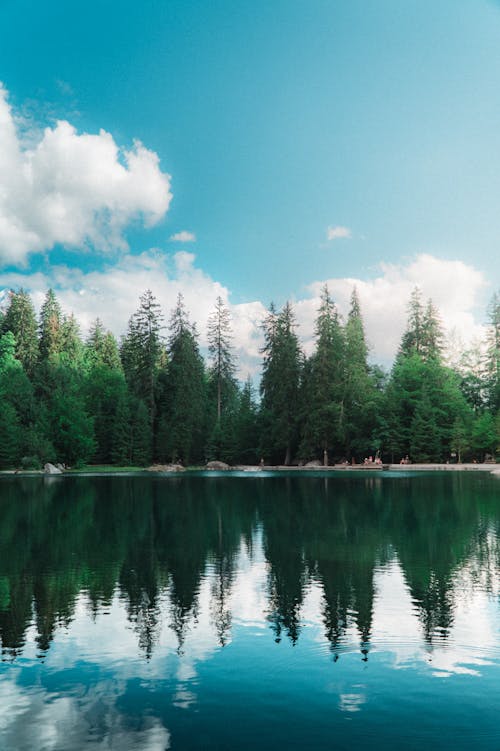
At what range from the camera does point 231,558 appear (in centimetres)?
1388

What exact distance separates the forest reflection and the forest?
32.9m

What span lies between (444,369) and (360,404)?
933cm

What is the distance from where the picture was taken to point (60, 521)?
20516 mm

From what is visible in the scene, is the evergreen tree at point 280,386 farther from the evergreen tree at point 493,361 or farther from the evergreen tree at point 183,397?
the evergreen tree at point 493,361

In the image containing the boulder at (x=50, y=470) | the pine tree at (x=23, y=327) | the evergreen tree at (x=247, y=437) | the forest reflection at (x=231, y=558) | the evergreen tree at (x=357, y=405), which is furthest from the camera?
the pine tree at (x=23, y=327)

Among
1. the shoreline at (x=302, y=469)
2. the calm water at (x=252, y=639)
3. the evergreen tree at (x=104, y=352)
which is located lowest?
the calm water at (x=252, y=639)

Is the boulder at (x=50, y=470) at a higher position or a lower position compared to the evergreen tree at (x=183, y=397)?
lower

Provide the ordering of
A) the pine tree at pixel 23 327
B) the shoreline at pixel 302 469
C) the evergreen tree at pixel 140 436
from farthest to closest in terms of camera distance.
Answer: the pine tree at pixel 23 327 → the evergreen tree at pixel 140 436 → the shoreline at pixel 302 469

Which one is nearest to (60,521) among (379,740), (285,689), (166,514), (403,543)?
(166,514)

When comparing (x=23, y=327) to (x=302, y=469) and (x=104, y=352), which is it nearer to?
(x=104, y=352)

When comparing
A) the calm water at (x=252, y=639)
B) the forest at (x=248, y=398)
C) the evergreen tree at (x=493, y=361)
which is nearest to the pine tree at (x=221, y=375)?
the forest at (x=248, y=398)

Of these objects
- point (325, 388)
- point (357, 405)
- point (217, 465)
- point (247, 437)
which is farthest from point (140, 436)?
point (357, 405)

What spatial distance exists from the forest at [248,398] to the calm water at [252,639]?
4170cm

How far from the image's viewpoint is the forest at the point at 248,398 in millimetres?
58125
